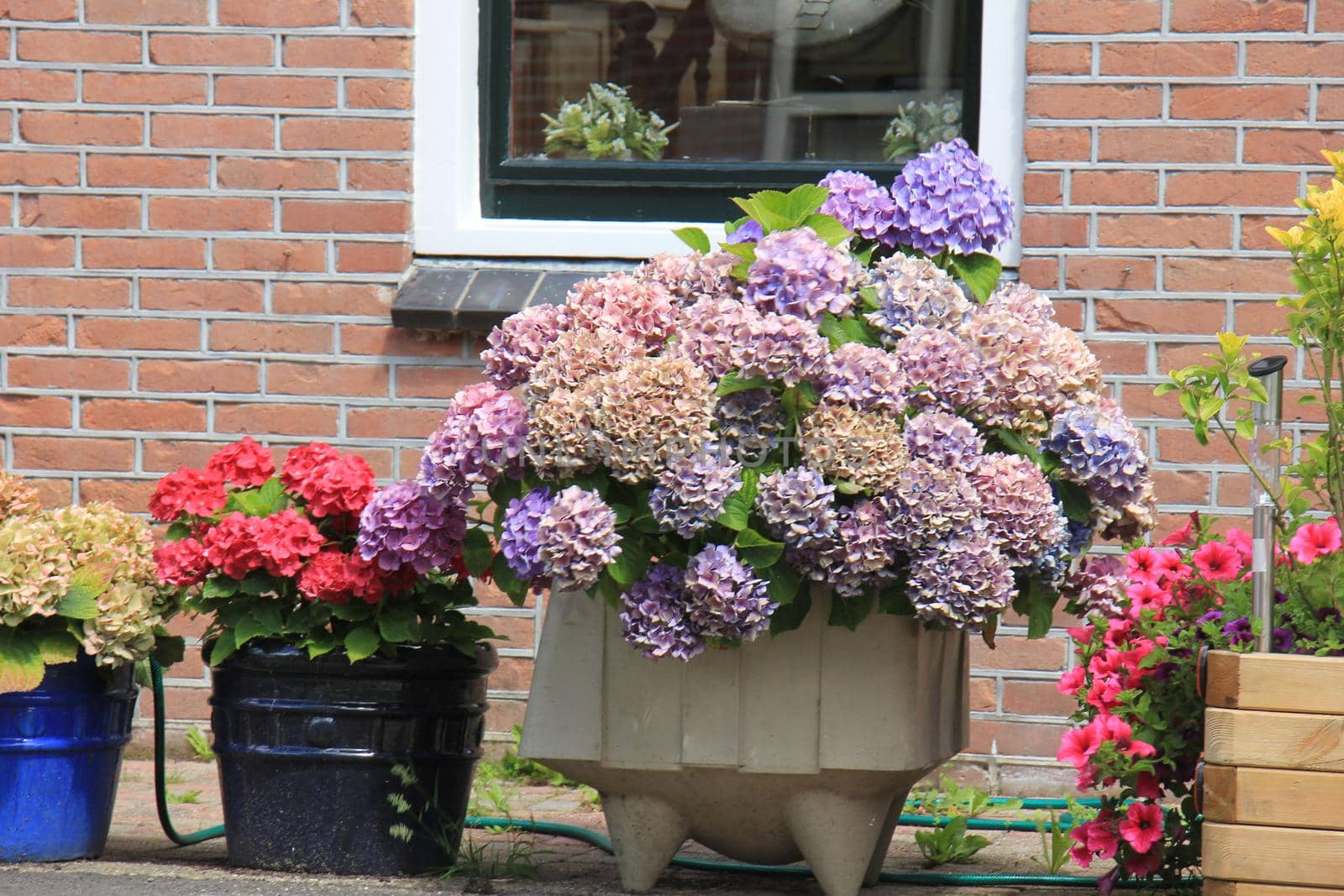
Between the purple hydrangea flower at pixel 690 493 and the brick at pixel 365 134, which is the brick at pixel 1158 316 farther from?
the brick at pixel 365 134

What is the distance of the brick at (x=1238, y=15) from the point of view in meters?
3.74

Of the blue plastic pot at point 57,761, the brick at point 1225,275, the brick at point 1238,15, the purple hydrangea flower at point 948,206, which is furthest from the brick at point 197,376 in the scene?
the brick at point 1238,15

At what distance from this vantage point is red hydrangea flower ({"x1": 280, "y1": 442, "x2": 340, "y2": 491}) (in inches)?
119

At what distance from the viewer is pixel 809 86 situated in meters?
4.29

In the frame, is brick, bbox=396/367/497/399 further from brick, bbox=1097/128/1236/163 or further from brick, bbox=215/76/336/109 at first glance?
brick, bbox=1097/128/1236/163

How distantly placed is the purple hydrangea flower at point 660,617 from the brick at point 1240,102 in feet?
6.55

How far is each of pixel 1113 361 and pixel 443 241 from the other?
1726mm

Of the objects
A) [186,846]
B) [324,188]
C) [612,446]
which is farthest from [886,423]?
[324,188]

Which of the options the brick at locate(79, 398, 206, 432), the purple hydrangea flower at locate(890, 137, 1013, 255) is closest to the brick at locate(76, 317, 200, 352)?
the brick at locate(79, 398, 206, 432)

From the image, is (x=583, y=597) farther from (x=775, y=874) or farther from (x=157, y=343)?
(x=157, y=343)

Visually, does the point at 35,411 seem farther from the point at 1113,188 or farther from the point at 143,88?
the point at 1113,188

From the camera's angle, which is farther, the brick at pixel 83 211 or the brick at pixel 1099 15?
the brick at pixel 83 211

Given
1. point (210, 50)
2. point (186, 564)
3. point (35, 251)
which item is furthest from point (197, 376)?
point (186, 564)

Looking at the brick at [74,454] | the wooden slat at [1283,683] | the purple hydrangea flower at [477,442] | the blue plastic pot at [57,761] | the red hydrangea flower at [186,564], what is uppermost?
the purple hydrangea flower at [477,442]
